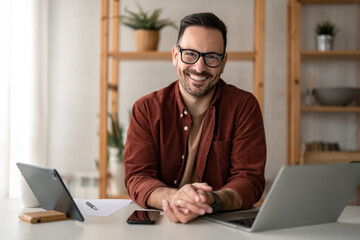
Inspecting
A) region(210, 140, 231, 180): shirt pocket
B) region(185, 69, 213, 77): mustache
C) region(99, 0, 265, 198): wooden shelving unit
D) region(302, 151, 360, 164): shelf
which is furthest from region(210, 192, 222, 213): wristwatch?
region(302, 151, 360, 164): shelf

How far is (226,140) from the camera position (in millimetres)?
1762

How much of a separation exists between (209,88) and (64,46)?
1885 millimetres

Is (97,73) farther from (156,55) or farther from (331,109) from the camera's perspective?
(331,109)

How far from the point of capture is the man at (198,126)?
1682 millimetres

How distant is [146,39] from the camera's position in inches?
113

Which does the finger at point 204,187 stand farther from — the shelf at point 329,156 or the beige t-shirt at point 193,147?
the shelf at point 329,156

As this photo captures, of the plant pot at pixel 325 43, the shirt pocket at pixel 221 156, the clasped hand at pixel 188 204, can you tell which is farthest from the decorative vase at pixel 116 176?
the clasped hand at pixel 188 204

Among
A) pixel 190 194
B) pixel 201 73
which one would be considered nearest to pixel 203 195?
pixel 190 194

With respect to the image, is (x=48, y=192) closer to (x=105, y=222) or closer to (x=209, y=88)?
(x=105, y=222)

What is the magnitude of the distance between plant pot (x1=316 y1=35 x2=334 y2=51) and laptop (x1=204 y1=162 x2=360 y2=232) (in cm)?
205

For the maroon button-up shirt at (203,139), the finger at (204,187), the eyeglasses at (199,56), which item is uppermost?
the eyeglasses at (199,56)

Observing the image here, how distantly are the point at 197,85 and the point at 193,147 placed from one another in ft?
0.84

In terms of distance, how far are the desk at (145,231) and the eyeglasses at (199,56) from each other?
2.48ft

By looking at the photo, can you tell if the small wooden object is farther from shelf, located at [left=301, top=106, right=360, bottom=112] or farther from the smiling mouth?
shelf, located at [left=301, top=106, right=360, bottom=112]
